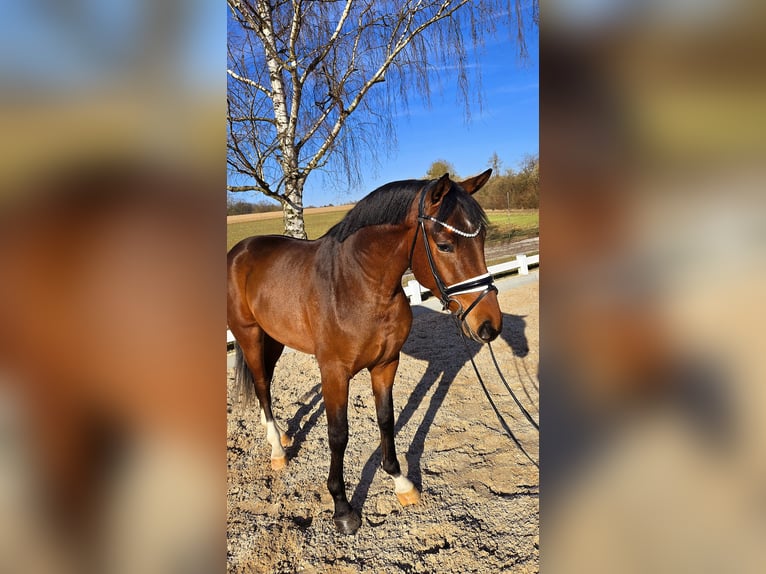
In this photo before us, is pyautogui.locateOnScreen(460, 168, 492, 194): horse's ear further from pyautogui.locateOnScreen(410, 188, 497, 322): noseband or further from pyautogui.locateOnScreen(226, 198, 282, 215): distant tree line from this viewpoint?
pyautogui.locateOnScreen(226, 198, 282, 215): distant tree line

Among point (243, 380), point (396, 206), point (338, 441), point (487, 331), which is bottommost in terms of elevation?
point (243, 380)

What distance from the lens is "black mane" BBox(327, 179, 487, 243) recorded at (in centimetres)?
188

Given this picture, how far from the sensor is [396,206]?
6.84 feet

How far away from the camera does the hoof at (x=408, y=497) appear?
2.48m

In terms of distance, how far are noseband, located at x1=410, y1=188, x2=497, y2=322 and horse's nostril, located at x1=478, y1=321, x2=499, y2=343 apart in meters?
0.09

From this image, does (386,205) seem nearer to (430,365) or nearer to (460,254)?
(460,254)

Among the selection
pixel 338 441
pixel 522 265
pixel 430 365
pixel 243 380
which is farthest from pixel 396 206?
pixel 522 265

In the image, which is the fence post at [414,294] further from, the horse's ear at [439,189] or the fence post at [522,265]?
the horse's ear at [439,189]

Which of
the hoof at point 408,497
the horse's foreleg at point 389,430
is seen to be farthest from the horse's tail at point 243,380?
the hoof at point 408,497
